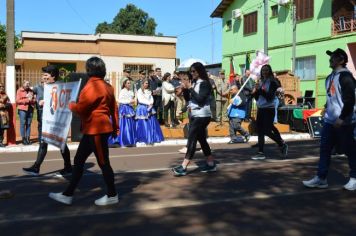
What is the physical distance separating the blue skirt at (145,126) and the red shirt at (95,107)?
752cm

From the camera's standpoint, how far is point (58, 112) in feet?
23.4

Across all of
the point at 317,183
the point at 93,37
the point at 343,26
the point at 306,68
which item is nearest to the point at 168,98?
the point at 317,183

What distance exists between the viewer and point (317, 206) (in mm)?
6133

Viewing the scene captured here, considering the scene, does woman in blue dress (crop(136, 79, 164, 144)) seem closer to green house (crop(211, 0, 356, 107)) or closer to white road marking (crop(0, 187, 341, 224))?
white road marking (crop(0, 187, 341, 224))

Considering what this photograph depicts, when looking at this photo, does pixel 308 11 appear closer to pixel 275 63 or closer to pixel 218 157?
pixel 275 63

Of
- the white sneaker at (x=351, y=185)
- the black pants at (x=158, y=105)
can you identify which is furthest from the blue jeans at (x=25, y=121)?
the white sneaker at (x=351, y=185)

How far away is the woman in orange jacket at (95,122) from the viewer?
6.02m

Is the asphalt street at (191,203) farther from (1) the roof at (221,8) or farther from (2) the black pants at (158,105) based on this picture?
(1) the roof at (221,8)

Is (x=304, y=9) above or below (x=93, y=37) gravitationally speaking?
above

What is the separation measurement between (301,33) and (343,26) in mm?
3877

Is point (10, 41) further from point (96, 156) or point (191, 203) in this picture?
point (191, 203)

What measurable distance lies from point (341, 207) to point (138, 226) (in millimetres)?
2573

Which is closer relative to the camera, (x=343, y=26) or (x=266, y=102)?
(x=266, y=102)

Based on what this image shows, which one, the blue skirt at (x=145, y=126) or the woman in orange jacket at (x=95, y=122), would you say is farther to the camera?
the blue skirt at (x=145, y=126)
